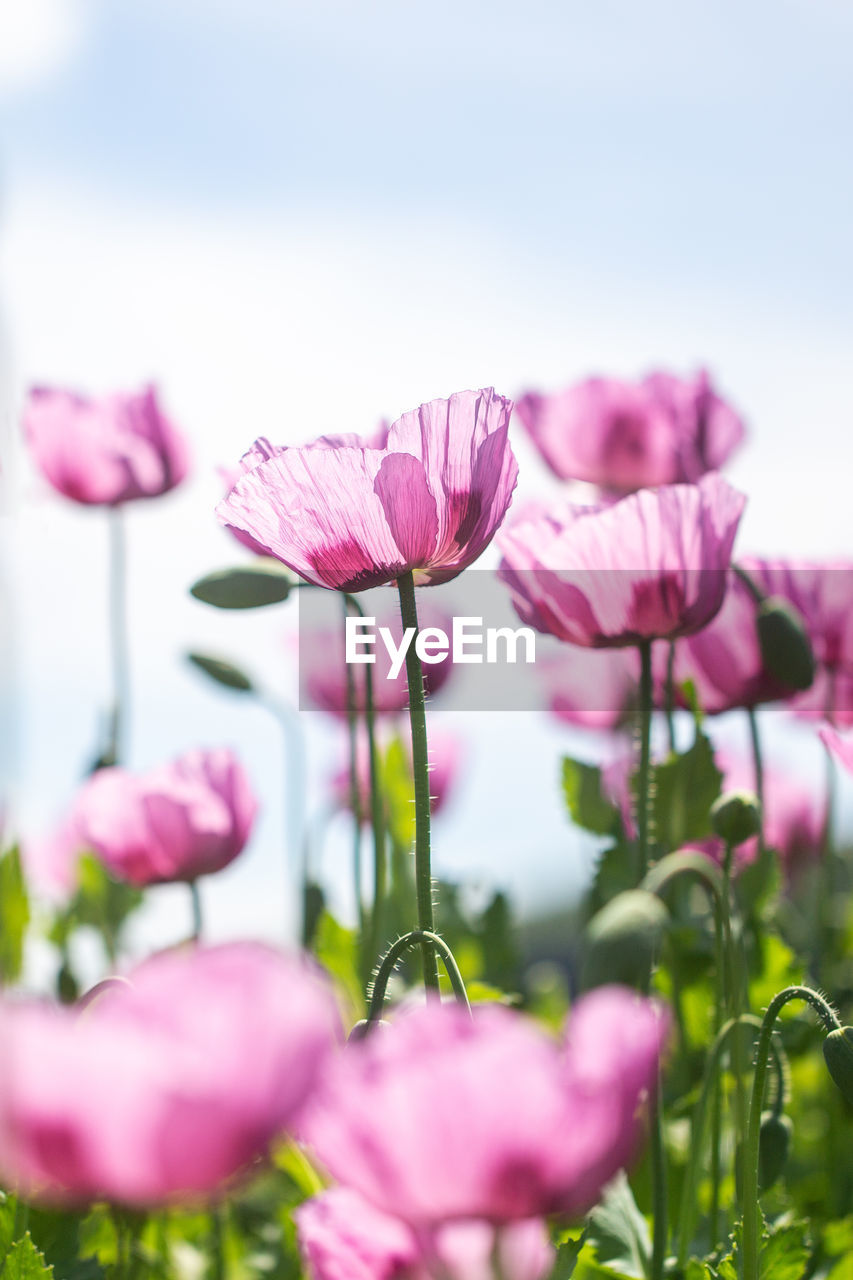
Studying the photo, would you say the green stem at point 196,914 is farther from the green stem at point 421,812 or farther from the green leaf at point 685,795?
the green stem at point 421,812

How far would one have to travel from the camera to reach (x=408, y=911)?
1.23 meters

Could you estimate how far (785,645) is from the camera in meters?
0.76

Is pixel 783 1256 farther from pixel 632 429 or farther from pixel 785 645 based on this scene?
pixel 632 429

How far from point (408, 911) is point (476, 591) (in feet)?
1.46

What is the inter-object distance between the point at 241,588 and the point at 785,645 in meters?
0.31

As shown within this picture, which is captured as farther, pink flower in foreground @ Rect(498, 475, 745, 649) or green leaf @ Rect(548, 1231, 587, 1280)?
pink flower in foreground @ Rect(498, 475, 745, 649)

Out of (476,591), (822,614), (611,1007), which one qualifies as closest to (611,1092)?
(611,1007)

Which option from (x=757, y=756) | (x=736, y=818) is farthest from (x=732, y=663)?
(x=736, y=818)

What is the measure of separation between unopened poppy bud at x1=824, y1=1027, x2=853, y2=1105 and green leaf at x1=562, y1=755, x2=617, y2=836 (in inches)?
17.9

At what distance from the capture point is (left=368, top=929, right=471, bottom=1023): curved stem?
1.51 ft

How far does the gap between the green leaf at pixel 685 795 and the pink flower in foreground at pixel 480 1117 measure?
529 mm

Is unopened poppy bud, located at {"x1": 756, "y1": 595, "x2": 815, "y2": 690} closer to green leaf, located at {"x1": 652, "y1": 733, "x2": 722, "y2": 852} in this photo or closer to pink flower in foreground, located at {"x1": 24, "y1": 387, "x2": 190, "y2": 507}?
green leaf, located at {"x1": 652, "y1": 733, "x2": 722, "y2": 852}

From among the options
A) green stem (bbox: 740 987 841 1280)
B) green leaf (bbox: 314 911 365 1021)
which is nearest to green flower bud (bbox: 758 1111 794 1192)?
green stem (bbox: 740 987 841 1280)

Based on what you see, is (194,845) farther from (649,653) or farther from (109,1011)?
(109,1011)
